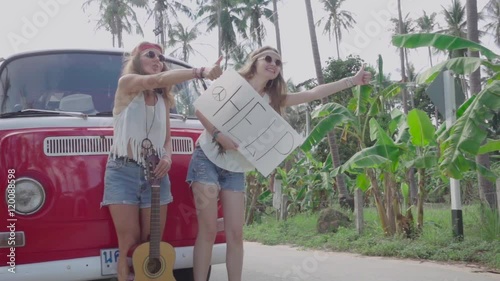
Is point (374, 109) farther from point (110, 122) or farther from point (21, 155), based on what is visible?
point (21, 155)

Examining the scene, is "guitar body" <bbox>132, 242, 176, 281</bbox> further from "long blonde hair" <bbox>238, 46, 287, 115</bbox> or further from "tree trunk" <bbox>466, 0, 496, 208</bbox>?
"tree trunk" <bbox>466, 0, 496, 208</bbox>

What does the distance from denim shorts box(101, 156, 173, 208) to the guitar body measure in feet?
0.95

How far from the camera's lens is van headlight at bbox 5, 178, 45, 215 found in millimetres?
3145

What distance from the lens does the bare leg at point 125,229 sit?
317 centimetres

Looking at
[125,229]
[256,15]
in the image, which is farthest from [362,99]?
[256,15]

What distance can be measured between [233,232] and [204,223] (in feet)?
0.67

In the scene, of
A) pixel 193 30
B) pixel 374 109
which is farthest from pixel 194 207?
pixel 193 30

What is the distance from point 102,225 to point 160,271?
0.53 m

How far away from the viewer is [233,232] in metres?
3.39

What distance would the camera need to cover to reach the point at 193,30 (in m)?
35.8

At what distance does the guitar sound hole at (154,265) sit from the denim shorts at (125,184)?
0.35 m

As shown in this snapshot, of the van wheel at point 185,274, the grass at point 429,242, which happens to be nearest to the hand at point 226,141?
the van wheel at point 185,274

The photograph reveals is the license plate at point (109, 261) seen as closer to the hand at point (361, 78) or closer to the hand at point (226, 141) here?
the hand at point (226, 141)

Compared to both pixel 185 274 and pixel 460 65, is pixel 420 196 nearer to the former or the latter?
pixel 460 65
